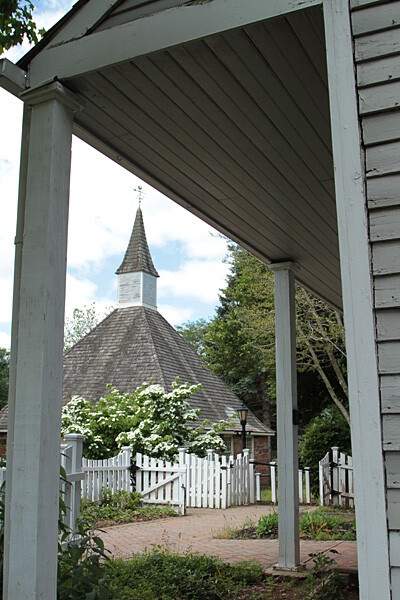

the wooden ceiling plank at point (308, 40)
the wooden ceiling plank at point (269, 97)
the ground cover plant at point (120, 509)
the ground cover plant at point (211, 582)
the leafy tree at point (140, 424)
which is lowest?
the ground cover plant at point (120, 509)

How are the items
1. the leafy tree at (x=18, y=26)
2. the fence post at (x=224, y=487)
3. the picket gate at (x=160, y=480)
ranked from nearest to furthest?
1. the leafy tree at (x=18, y=26)
2. the picket gate at (x=160, y=480)
3. the fence post at (x=224, y=487)

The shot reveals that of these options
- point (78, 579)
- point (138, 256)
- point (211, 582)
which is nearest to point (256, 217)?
point (211, 582)

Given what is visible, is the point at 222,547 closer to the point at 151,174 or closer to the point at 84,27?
the point at 151,174

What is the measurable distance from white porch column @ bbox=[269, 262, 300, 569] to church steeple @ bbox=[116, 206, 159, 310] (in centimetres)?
1370

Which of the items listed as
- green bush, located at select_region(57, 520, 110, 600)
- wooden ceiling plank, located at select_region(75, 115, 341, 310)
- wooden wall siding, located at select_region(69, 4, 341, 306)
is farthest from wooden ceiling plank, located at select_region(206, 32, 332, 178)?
green bush, located at select_region(57, 520, 110, 600)

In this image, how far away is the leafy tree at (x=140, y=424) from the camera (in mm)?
11398

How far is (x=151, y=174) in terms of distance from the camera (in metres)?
3.77

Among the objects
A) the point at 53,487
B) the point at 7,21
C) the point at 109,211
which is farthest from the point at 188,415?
the point at 109,211

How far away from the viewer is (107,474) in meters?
10.4

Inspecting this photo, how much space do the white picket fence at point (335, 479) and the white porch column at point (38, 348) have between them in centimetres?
1021

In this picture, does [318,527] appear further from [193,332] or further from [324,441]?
[193,332]

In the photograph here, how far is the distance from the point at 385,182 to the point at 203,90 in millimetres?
1238

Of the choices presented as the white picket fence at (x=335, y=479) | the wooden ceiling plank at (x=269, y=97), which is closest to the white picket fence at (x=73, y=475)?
the wooden ceiling plank at (x=269, y=97)

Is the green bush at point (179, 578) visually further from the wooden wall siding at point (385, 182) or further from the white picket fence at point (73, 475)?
the wooden wall siding at point (385, 182)
